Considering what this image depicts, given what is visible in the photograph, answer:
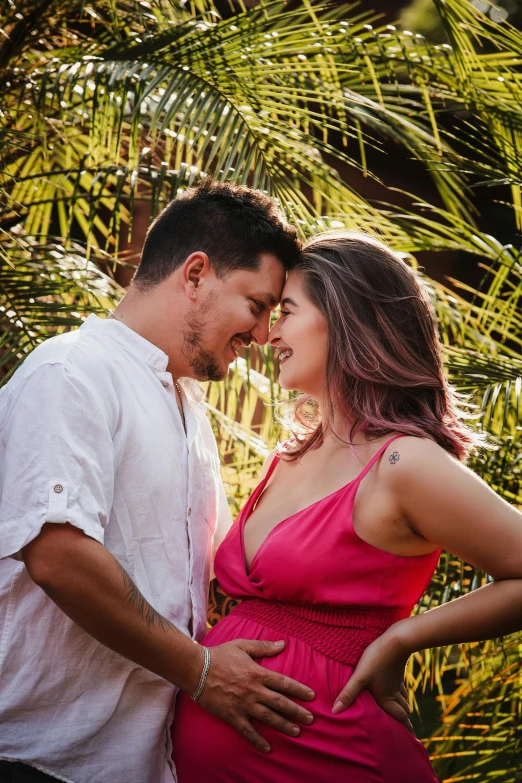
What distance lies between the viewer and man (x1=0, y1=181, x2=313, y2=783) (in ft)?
5.21

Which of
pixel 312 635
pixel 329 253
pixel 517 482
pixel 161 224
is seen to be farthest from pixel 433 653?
pixel 161 224

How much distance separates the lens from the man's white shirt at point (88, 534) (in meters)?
1.59

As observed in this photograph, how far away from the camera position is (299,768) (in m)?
1.72

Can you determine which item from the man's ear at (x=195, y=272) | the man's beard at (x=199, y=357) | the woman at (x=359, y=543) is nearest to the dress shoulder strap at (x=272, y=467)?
the woman at (x=359, y=543)

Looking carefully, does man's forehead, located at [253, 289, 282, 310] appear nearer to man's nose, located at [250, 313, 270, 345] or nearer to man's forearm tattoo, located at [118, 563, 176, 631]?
man's nose, located at [250, 313, 270, 345]

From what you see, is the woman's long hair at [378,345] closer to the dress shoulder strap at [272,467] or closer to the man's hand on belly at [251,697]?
the dress shoulder strap at [272,467]

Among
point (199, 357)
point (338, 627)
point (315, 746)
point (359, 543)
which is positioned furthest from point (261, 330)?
point (315, 746)

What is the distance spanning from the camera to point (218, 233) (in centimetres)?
212

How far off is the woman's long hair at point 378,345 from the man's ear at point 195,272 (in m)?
0.26

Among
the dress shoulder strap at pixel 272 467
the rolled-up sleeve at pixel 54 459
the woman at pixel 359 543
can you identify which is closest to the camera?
the rolled-up sleeve at pixel 54 459

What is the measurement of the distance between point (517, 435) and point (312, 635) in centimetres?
151

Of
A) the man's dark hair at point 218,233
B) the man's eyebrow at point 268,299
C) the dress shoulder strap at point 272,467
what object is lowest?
the dress shoulder strap at point 272,467

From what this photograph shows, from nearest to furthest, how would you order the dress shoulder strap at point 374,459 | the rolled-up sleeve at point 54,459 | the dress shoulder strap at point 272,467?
the rolled-up sleeve at point 54,459 < the dress shoulder strap at point 374,459 < the dress shoulder strap at point 272,467

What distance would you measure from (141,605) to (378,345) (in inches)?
33.5
